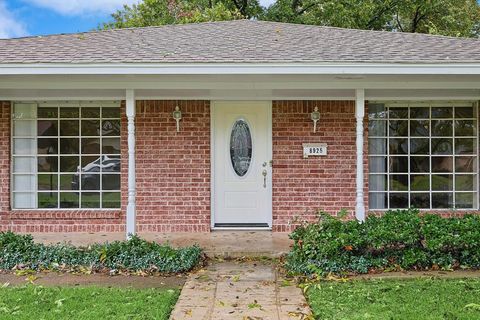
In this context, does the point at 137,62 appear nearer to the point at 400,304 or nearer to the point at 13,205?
the point at 13,205

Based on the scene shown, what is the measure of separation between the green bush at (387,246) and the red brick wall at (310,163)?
2.10 meters

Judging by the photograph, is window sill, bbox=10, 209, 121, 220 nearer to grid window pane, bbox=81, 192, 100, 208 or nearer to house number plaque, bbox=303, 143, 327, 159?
Result: grid window pane, bbox=81, 192, 100, 208

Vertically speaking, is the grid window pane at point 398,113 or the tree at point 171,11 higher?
the tree at point 171,11

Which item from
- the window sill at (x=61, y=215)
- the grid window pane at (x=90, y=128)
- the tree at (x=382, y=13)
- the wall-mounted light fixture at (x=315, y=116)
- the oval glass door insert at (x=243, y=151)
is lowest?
the window sill at (x=61, y=215)

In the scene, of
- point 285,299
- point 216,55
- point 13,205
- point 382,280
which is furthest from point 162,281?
point 13,205

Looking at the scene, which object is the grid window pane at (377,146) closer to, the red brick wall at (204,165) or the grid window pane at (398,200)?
the red brick wall at (204,165)

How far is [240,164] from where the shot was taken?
8867mm

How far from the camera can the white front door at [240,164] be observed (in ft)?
28.9

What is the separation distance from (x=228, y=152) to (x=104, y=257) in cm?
321

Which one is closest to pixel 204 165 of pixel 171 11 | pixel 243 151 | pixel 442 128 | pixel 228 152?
pixel 228 152

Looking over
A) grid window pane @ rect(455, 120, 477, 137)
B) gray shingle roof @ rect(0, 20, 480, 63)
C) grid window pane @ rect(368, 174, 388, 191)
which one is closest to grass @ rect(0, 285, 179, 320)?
gray shingle roof @ rect(0, 20, 480, 63)

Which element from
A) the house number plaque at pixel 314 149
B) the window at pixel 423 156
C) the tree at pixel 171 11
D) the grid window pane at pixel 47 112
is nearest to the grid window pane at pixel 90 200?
the grid window pane at pixel 47 112

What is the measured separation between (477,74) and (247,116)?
12.5ft

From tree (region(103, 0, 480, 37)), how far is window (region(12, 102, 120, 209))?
1129 centimetres
